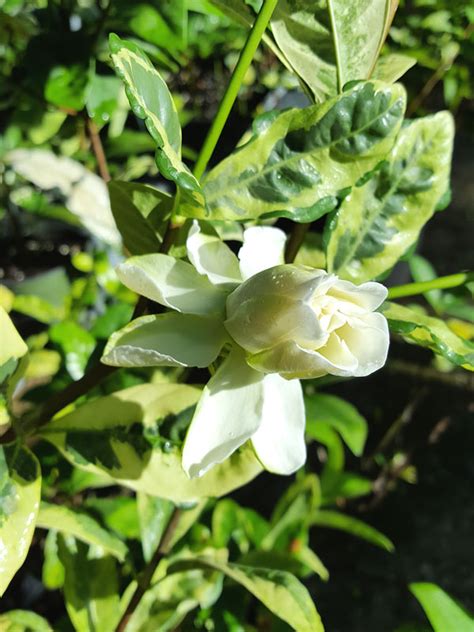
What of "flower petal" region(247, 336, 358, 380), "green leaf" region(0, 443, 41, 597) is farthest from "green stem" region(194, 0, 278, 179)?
"green leaf" region(0, 443, 41, 597)

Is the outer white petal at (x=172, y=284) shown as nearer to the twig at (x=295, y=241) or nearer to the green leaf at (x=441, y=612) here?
the twig at (x=295, y=241)

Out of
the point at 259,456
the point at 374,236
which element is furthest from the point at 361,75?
the point at 259,456

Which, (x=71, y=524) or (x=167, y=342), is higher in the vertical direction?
(x=167, y=342)

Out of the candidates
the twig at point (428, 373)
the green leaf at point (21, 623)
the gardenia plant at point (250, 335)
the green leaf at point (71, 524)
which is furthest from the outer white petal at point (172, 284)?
the twig at point (428, 373)

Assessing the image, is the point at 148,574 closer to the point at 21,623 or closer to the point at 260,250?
the point at 21,623

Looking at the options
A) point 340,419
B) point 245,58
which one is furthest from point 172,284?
point 340,419

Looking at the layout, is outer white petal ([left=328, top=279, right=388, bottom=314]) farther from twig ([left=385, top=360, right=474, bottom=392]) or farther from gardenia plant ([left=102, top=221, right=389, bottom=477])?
twig ([left=385, top=360, right=474, bottom=392])
